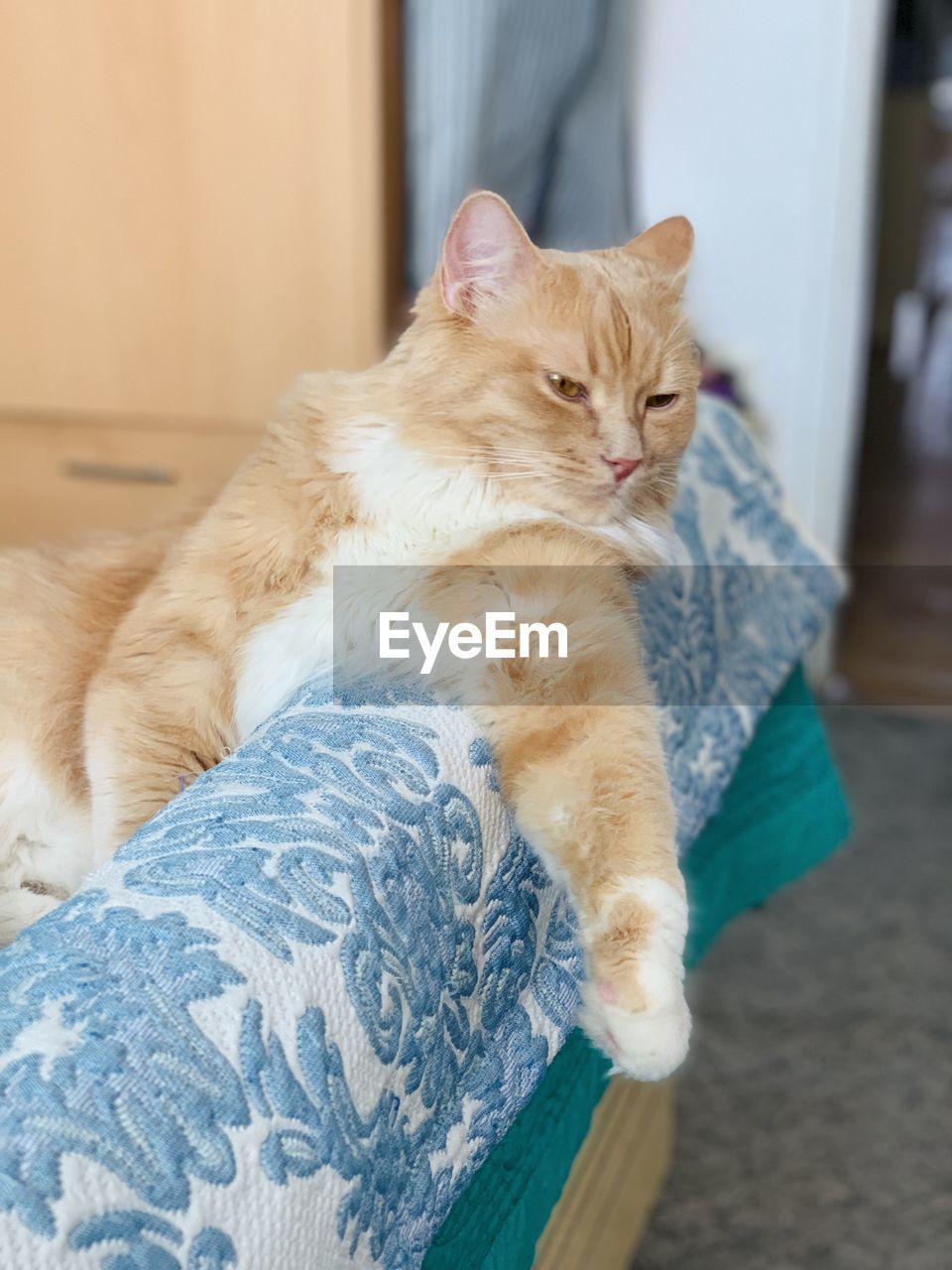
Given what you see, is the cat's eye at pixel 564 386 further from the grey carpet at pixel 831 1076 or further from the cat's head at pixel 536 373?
the grey carpet at pixel 831 1076

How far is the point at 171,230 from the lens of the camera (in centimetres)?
199

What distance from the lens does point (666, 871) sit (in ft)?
2.53

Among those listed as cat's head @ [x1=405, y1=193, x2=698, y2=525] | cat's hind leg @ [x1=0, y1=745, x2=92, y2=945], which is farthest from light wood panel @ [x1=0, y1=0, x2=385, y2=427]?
cat's hind leg @ [x1=0, y1=745, x2=92, y2=945]

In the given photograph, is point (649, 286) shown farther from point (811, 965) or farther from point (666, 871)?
point (811, 965)

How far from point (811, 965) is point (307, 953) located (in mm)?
1497

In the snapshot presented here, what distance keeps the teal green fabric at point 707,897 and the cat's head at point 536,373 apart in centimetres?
45

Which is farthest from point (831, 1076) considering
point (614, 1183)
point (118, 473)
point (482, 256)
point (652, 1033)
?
point (118, 473)

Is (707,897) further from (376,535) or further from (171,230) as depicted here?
(171,230)

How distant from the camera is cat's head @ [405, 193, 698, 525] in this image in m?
0.93

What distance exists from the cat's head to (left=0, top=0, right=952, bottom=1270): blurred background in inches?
38.0

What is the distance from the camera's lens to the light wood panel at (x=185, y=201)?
1849mm

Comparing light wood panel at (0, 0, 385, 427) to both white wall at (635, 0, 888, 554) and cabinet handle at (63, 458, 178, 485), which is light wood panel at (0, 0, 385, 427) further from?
white wall at (635, 0, 888, 554)

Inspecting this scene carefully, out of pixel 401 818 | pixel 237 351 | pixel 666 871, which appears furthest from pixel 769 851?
pixel 237 351

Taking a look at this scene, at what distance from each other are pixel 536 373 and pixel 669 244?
0.24m
